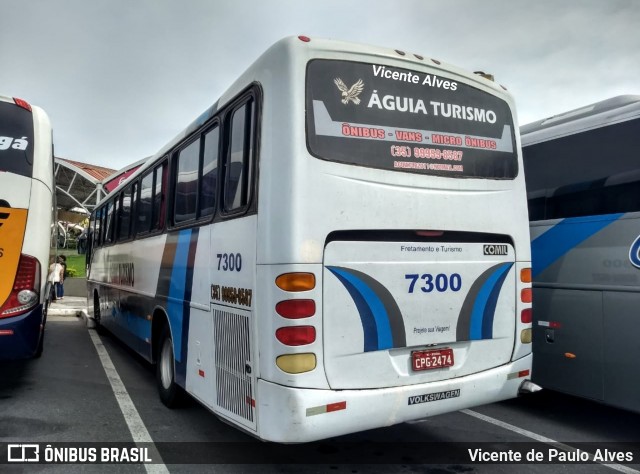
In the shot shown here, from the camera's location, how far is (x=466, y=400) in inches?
166

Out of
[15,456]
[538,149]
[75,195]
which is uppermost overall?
[75,195]

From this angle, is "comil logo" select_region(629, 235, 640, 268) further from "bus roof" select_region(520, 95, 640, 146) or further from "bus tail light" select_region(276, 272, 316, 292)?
"bus tail light" select_region(276, 272, 316, 292)

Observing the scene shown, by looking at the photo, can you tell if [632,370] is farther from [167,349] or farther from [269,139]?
[167,349]

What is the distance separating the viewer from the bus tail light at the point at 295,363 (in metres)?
3.50

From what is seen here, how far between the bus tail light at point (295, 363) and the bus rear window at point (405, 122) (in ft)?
4.55

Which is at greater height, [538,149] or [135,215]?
[538,149]

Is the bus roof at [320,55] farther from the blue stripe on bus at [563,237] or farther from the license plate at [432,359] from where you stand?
the license plate at [432,359]

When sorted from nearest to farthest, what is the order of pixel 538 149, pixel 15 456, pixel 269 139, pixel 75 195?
pixel 269 139 < pixel 15 456 < pixel 538 149 < pixel 75 195

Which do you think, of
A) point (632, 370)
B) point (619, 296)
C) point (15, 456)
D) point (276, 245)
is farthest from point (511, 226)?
point (15, 456)

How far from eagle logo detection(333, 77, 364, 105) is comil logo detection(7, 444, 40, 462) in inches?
155

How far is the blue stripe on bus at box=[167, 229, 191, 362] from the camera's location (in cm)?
541

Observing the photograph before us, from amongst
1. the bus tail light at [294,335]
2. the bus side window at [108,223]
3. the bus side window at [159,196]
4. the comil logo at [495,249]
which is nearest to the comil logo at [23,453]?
the bus tail light at [294,335]

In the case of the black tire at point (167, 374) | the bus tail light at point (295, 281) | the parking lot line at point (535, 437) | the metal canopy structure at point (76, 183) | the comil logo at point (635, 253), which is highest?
the metal canopy structure at point (76, 183)

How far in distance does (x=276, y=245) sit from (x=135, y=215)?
545cm
